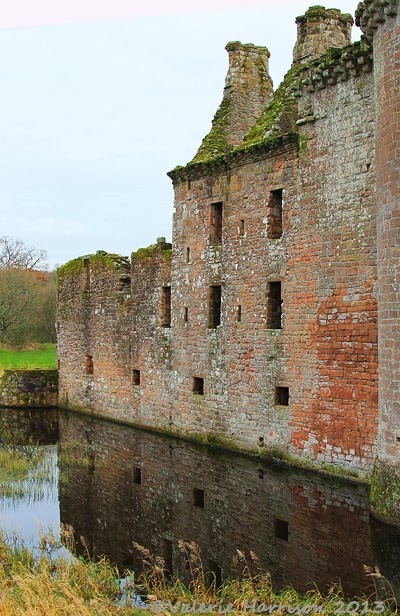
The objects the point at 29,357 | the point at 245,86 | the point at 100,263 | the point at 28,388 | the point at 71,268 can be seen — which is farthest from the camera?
the point at 29,357

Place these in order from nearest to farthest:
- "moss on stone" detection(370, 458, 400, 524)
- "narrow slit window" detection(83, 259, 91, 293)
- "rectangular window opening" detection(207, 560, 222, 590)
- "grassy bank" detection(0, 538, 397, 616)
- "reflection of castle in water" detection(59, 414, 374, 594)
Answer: "grassy bank" detection(0, 538, 397, 616), "rectangular window opening" detection(207, 560, 222, 590), "reflection of castle in water" detection(59, 414, 374, 594), "moss on stone" detection(370, 458, 400, 524), "narrow slit window" detection(83, 259, 91, 293)

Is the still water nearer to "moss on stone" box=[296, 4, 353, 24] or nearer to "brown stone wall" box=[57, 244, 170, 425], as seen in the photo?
"brown stone wall" box=[57, 244, 170, 425]

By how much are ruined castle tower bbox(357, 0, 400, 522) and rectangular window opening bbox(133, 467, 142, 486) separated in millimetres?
4789

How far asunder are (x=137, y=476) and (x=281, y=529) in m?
4.29

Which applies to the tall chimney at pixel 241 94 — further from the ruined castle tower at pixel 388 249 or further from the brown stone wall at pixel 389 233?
the brown stone wall at pixel 389 233

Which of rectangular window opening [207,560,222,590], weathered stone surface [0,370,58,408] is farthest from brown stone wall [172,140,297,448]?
weathered stone surface [0,370,58,408]

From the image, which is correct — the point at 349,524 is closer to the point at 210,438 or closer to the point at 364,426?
the point at 364,426

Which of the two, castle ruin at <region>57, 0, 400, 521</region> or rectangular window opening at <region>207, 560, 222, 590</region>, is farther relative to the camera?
castle ruin at <region>57, 0, 400, 521</region>

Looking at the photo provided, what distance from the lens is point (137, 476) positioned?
47.8 feet

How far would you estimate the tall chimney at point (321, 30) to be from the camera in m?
16.2

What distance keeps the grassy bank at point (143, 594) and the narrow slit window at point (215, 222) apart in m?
9.87

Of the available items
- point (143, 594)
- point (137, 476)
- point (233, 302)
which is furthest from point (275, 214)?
point (143, 594)

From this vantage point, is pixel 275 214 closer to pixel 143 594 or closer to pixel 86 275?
pixel 143 594

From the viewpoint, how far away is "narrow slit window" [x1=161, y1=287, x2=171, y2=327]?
19.7m
